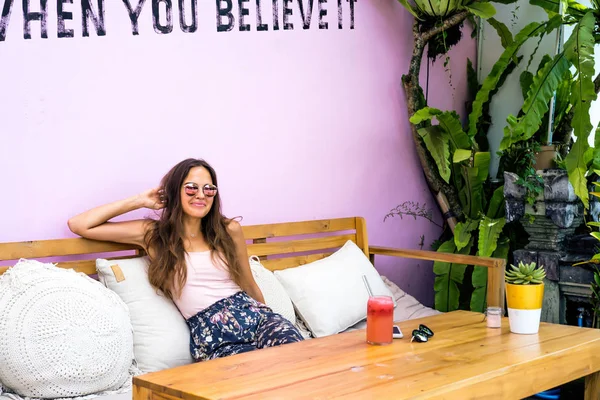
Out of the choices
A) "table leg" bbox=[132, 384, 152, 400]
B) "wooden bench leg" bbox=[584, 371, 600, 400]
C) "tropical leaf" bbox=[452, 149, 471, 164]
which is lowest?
"wooden bench leg" bbox=[584, 371, 600, 400]

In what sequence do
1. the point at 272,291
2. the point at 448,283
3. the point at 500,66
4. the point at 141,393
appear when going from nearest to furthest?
the point at 141,393
the point at 272,291
the point at 500,66
the point at 448,283

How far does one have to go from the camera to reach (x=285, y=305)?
342 cm

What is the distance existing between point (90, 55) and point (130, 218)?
0.67m

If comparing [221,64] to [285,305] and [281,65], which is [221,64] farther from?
[285,305]

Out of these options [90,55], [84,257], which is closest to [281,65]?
[90,55]

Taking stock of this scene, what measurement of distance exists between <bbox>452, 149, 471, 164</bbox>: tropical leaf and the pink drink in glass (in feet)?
5.48

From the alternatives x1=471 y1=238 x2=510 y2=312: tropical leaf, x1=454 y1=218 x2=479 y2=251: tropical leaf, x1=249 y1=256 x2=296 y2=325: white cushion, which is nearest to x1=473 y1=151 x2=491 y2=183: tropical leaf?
x1=454 y1=218 x2=479 y2=251: tropical leaf

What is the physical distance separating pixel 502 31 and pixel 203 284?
7.53 feet

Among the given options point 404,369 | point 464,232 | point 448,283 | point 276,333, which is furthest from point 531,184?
point 404,369

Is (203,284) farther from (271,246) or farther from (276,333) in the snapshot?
(271,246)

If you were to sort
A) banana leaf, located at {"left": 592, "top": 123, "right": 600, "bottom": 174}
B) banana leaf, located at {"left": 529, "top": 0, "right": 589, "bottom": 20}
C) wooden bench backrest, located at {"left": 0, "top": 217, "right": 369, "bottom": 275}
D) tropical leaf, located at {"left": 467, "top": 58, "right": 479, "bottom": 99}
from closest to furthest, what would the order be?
wooden bench backrest, located at {"left": 0, "top": 217, "right": 369, "bottom": 275} → banana leaf, located at {"left": 592, "top": 123, "right": 600, "bottom": 174} → banana leaf, located at {"left": 529, "top": 0, "right": 589, "bottom": 20} → tropical leaf, located at {"left": 467, "top": 58, "right": 479, "bottom": 99}

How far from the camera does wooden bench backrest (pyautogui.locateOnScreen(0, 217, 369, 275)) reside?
2.88 metres

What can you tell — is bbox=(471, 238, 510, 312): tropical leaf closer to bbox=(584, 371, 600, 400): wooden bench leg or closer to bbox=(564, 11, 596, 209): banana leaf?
bbox=(564, 11, 596, 209): banana leaf

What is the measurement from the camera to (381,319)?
246cm
